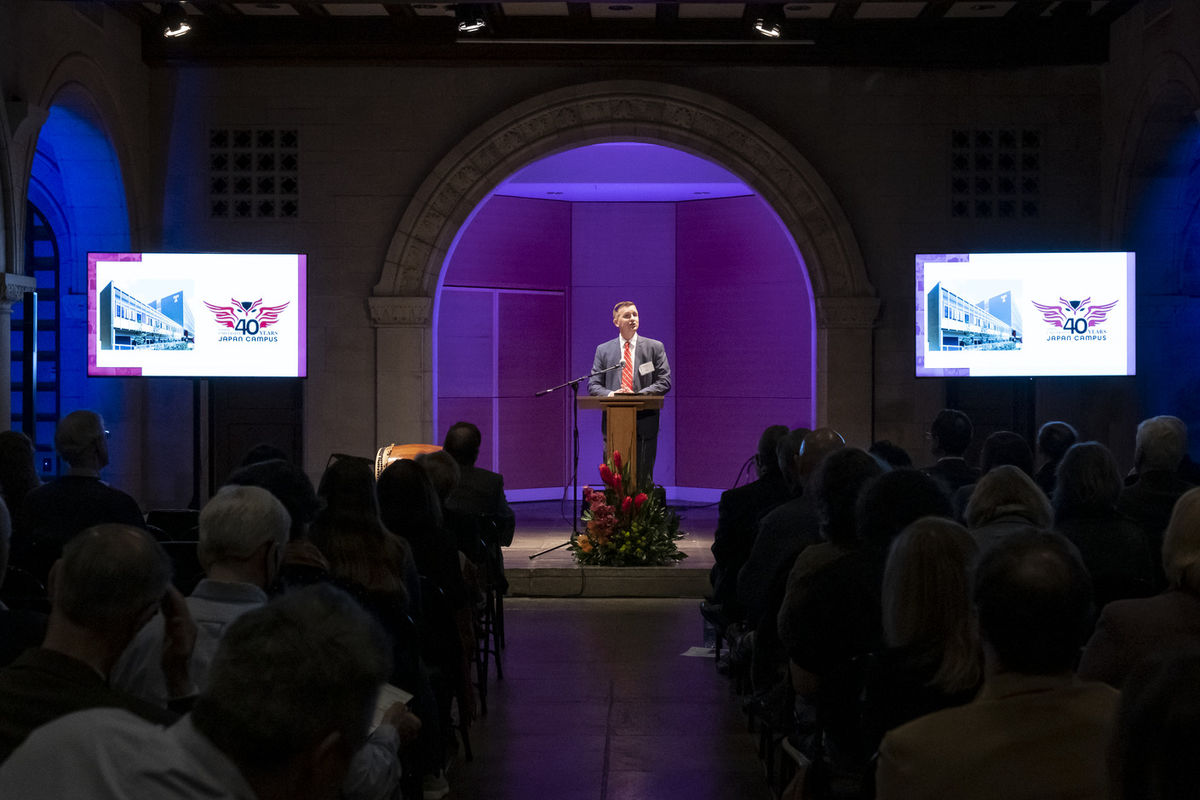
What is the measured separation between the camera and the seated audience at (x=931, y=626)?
2186 millimetres

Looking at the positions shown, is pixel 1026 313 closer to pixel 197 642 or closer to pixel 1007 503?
pixel 1007 503

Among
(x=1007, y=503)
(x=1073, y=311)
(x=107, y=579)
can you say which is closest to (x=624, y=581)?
(x=1073, y=311)

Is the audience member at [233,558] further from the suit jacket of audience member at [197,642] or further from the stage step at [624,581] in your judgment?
the stage step at [624,581]

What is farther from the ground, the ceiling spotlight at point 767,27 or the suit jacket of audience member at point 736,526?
the ceiling spotlight at point 767,27

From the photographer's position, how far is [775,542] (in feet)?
13.2

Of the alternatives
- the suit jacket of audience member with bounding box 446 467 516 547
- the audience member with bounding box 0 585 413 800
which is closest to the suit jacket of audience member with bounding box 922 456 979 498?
the suit jacket of audience member with bounding box 446 467 516 547

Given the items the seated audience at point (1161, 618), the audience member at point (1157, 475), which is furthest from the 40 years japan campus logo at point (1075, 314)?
the seated audience at point (1161, 618)

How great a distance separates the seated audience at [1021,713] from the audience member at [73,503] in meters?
2.98

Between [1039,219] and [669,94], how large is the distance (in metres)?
2.84

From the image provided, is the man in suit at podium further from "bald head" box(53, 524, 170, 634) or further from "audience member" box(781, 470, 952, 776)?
"bald head" box(53, 524, 170, 634)

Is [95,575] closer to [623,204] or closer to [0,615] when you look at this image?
[0,615]

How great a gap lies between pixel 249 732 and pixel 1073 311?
7851 mm

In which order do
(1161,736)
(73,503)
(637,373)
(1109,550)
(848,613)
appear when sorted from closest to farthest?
(1161,736), (848,613), (1109,550), (73,503), (637,373)

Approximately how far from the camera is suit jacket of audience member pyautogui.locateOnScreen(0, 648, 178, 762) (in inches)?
67.3
